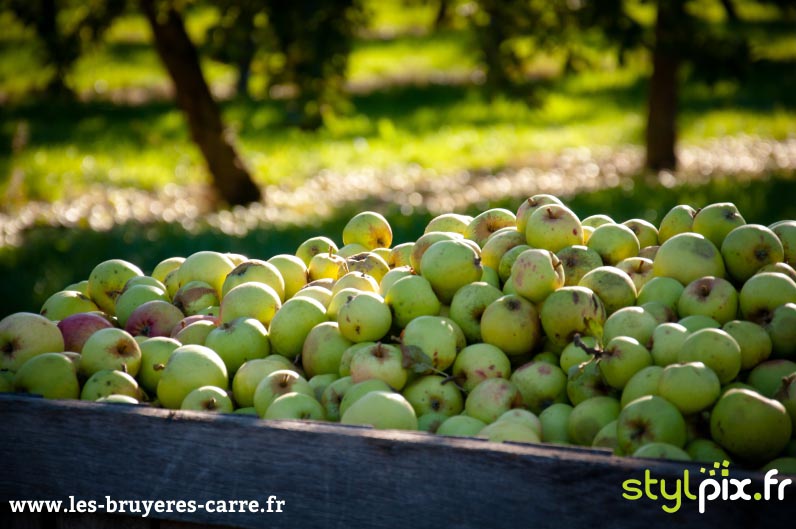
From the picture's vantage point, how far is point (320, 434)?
1846mm

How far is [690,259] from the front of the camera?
7.69ft

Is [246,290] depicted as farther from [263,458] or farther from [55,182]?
[55,182]

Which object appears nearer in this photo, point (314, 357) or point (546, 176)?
point (314, 357)

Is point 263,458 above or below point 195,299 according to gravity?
below

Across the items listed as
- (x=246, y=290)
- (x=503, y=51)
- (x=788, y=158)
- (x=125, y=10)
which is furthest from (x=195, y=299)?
(x=788, y=158)

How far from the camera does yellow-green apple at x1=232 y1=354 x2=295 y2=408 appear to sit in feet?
7.38

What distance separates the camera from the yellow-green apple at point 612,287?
7.64ft

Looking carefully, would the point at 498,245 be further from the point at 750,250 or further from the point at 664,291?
the point at 750,250

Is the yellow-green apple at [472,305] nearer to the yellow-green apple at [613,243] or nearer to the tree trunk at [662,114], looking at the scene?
the yellow-green apple at [613,243]

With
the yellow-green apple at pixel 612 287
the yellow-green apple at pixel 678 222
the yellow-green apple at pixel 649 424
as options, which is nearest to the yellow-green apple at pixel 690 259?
the yellow-green apple at pixel 612 287

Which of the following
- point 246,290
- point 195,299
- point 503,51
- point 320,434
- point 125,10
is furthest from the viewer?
point 125,10

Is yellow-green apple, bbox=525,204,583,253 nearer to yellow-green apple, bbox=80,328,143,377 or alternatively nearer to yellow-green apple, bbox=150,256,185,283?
yellow-green apple, bbox=80,328,143,377

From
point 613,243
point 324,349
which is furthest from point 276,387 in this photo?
point 613,243

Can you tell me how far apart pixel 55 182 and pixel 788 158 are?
30.0 ft
